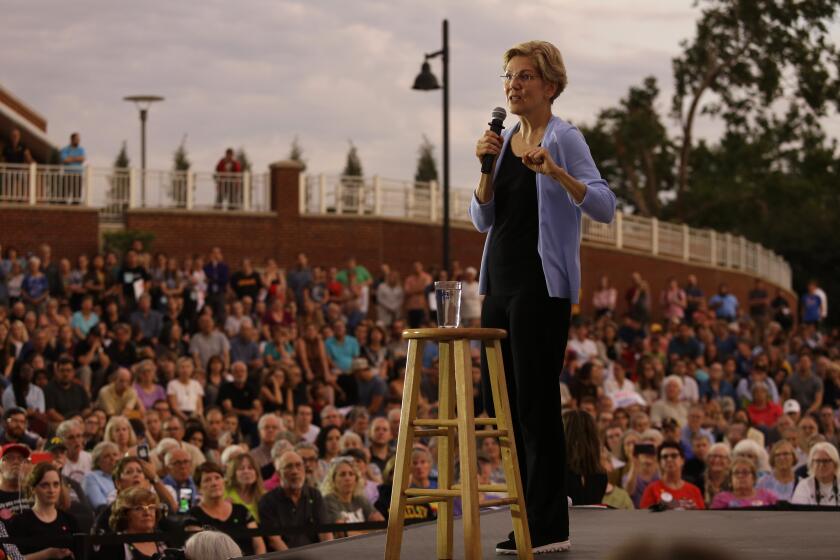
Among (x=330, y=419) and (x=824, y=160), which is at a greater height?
(x=824, y=160)

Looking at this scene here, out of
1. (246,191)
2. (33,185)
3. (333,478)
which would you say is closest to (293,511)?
(333,478)

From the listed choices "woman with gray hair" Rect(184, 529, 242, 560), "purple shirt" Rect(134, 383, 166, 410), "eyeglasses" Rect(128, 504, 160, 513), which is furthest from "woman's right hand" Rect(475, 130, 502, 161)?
"purple shirt" Rect(134, 383, 166, 410)

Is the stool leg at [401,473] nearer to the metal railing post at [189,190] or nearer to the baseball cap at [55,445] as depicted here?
the baseball cap at [55,445]

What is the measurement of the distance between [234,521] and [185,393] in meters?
5.66

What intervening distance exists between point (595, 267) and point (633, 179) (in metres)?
15.9

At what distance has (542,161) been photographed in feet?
19.2

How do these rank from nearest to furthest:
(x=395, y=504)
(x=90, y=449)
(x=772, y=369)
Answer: (x=395, y=504) < (x=90, y=449) < (x=772, y=369)

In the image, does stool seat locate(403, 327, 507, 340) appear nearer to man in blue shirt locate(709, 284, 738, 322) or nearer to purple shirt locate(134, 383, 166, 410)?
purple shirt locate(134, 383, 166, 410)

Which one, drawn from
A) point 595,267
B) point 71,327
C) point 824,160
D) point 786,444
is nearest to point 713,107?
point 824,160

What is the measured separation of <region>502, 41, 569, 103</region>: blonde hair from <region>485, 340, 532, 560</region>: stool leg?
1.14 meters

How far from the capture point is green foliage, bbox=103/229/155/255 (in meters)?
29.4

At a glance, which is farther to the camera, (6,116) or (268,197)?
(6,116)

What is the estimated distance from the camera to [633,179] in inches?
1978

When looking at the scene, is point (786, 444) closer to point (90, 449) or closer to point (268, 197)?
point (90, 449)
